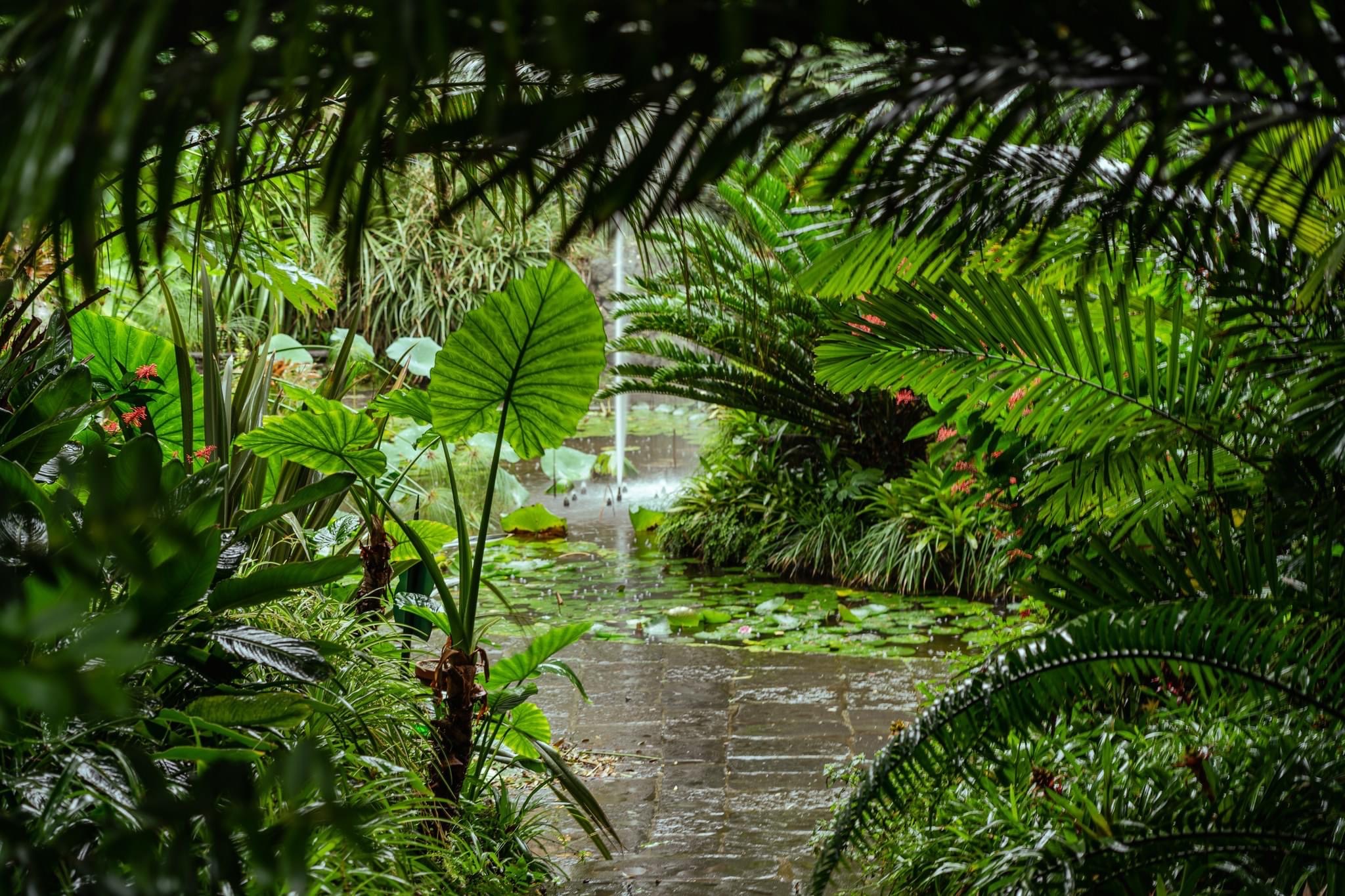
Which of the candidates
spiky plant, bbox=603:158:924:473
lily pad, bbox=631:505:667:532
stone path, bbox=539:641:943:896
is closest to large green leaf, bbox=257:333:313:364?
spiky plant, bbox=603:158:924:473

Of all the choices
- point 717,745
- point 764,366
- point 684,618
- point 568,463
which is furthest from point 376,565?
point 568,463

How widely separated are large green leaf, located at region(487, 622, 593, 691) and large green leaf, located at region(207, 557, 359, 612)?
86cm

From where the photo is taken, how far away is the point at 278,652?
1925mm

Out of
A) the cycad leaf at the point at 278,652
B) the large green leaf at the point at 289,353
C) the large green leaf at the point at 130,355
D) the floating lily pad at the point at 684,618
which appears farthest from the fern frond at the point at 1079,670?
the large green leaf at the point at 289,353

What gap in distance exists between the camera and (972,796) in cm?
264

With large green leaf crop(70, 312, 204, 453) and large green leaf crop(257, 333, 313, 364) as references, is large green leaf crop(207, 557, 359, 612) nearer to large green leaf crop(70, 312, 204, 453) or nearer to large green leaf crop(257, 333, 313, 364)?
large green leaf crop(70, 312, 204, 453)

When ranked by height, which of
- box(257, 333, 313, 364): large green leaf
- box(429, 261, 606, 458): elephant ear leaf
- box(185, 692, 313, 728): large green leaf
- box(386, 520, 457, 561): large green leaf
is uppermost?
box(257, 333, 313, 364): large green leaf

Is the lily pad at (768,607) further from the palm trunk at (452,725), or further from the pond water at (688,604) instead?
the palm trunk at (452,725)

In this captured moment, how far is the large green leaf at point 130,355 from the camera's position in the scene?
3.49m

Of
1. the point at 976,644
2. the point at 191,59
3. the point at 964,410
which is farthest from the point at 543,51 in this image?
the point at 976,644

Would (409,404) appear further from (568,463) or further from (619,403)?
(619,403)

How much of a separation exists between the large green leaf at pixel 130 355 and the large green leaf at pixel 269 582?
1.59m

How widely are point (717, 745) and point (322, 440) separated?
1.87 metres

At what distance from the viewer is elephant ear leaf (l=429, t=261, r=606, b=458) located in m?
2.60
